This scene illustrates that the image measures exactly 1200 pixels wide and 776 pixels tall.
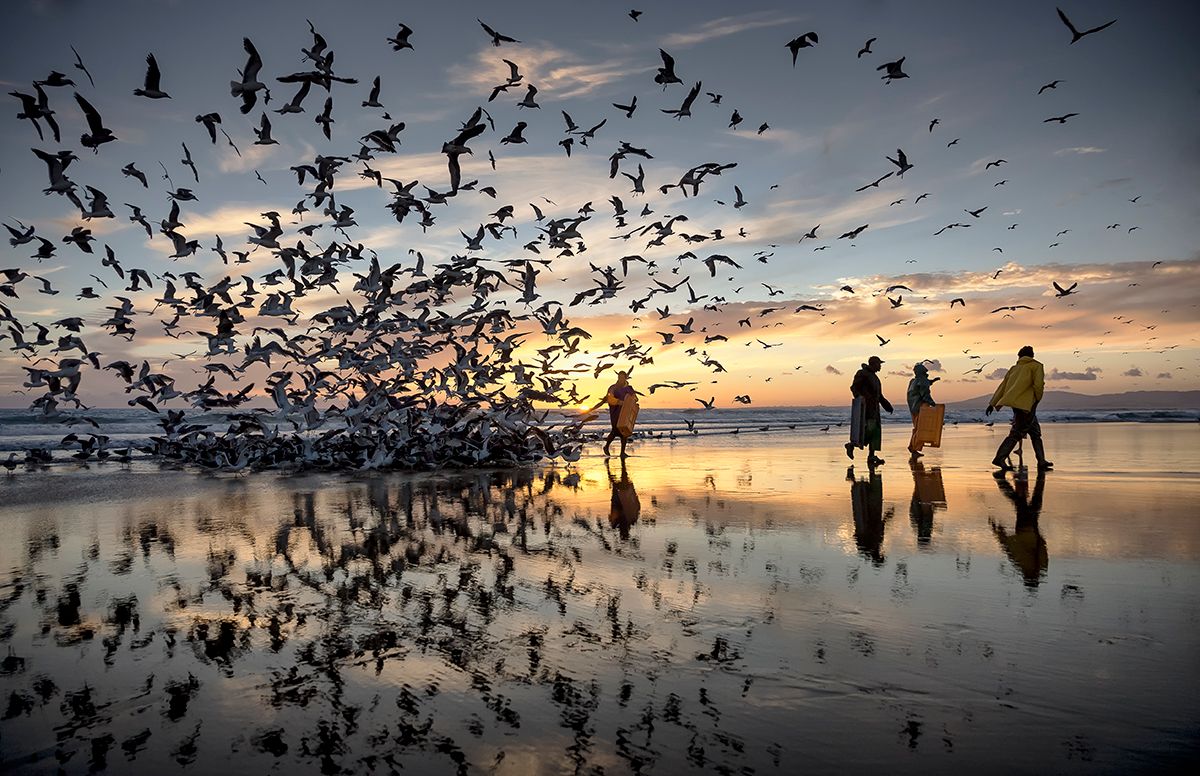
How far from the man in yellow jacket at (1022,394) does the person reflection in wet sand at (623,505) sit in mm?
7019

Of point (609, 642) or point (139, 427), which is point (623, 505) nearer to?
point (609, 642)

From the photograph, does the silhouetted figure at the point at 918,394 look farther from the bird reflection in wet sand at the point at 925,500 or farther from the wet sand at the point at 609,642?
the wet sand at the point at 609,642

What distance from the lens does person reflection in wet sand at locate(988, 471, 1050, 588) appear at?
20.3 ft

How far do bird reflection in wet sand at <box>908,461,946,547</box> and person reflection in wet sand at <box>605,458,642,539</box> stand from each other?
3.21 meters

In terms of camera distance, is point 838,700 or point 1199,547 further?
point 1199,547

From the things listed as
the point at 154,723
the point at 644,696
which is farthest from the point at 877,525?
the point at 154,723

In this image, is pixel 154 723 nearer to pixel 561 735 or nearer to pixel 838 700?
pixel 561 735

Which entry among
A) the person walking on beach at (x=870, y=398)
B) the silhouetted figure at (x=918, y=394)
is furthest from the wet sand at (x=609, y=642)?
the silhouetted figure at (x=918, y=394)

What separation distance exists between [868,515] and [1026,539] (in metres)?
2.06

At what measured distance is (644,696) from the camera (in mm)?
3566

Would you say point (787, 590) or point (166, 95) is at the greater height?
point (166, 95)

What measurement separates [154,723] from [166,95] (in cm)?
814

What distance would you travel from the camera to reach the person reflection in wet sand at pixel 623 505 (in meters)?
8.97

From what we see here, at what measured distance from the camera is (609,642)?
441 centimetres
